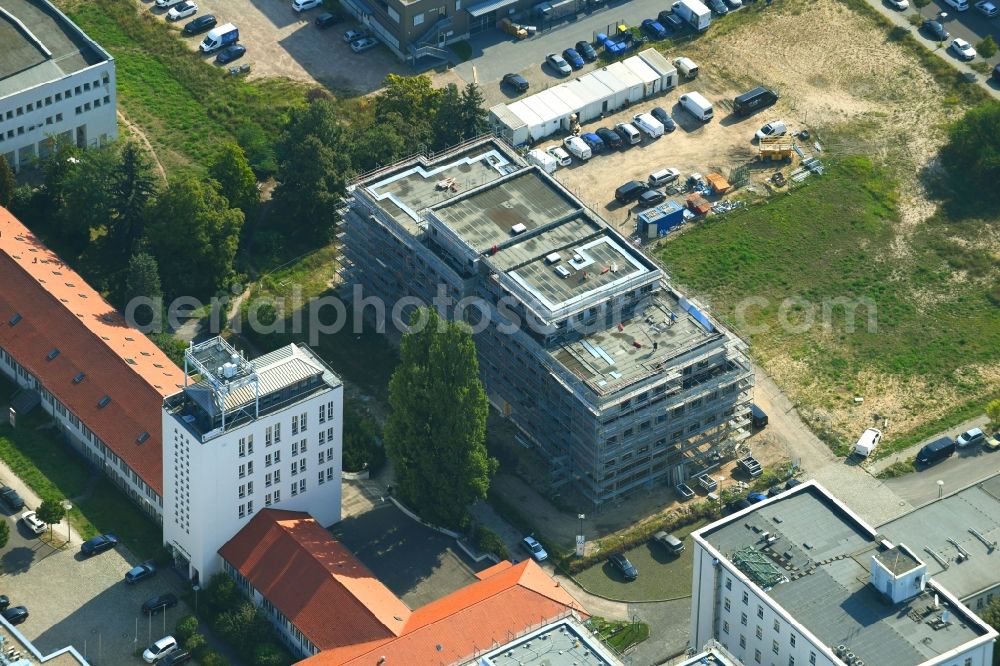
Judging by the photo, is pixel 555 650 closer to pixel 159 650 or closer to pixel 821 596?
pixel 821 596

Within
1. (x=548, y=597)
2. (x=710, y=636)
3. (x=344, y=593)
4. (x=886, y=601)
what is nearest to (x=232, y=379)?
(x=344, y=593)

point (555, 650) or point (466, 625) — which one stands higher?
point (555, 650)

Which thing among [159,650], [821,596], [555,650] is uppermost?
[821,596]

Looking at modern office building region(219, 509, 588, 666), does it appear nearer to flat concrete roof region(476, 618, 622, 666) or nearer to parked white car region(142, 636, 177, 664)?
flat concrete roof region(476, 618, 622, 666)

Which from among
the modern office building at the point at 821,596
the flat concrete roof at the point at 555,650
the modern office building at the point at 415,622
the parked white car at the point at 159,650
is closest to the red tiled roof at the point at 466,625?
the modern office building at the point at 415,622

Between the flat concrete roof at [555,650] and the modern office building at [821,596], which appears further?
the modern office building at [821,596]

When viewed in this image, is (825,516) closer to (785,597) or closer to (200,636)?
(785,597)

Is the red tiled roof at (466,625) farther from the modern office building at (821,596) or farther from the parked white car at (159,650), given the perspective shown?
the parked white car at (159,650)

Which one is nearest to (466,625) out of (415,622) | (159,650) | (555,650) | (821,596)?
(415,622)
